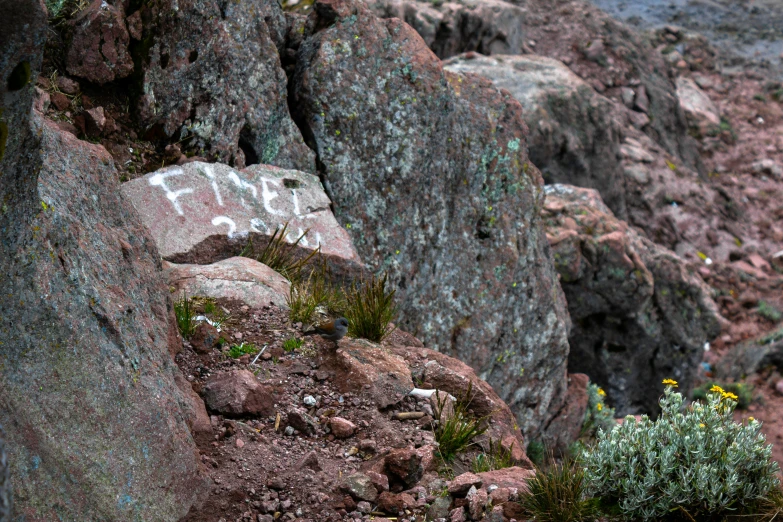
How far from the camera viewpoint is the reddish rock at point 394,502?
4.20 meters

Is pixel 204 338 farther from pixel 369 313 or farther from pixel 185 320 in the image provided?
pixel 369 313

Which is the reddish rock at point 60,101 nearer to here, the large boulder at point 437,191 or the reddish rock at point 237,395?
the large boulder at point 437,191

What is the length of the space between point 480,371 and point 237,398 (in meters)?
5.14

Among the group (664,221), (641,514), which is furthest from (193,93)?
(664,221)

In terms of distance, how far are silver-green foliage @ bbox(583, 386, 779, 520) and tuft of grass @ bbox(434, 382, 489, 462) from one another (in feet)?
3.57

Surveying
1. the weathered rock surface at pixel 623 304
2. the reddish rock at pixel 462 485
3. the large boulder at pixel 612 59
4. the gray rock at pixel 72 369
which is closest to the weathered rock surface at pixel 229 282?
the gray rock at pixel 72 369

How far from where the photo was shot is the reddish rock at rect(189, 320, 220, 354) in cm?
514

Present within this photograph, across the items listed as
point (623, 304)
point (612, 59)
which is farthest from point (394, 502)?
point (612, 59)

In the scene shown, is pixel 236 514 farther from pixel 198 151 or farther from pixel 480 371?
pixel 480 371

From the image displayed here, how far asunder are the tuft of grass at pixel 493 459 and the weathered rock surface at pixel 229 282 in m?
1.83

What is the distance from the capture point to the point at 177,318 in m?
5.20

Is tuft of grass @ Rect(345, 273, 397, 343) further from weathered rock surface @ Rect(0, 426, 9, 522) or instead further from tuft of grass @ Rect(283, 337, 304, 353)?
weathered rock surface @ Rect(0, 426, 9, 522)

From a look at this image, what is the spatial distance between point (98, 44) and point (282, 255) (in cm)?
244

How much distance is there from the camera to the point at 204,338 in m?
5.19
